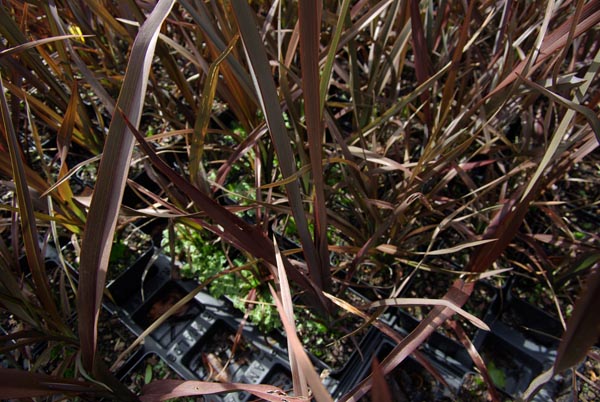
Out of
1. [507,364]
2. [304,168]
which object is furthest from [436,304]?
[507,364]

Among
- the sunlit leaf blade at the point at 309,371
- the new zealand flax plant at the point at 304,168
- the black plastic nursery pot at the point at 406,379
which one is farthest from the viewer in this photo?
the black plastic nursery pot at the point at 406,379

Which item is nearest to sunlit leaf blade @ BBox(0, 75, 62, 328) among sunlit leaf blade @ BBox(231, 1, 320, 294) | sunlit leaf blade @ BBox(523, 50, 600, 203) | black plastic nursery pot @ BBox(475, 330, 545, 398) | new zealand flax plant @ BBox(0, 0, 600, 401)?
new zealand flax plant @ BBox(0, 0, 600, 401)

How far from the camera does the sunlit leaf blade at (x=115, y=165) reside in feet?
1.24

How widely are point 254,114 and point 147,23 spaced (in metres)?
0.43

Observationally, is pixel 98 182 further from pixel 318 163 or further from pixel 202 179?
pixel 202 179

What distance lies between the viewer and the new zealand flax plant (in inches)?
15.7

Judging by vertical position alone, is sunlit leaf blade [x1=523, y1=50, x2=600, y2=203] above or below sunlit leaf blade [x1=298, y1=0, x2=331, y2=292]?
below

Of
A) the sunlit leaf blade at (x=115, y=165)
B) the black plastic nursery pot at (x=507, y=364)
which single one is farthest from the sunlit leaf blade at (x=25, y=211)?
the black plastic nursery pot at (x=507, y=364)

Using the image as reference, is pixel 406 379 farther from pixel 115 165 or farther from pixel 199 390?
pixel 115 165

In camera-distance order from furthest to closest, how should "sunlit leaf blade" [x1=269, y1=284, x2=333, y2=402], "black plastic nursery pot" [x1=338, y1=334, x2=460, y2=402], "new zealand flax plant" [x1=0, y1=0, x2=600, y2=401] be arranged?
"black plastic nursery pot" [x1=338, y1=334, x2=460, y2=402] → "new zealand flax plant" [x1=0, y1=0, x2=600, y2=401] → "sunlit leaf blade" [x1=269, y1=284, x2=333, y2=402]

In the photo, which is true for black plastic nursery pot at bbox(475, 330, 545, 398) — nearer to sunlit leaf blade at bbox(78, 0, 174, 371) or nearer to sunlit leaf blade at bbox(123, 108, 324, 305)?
sunlit leaf blade at bbox(123, 108, 324, 305)

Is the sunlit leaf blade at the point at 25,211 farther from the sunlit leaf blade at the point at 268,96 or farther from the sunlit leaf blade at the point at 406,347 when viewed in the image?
the sunlit leaf blade at the point at 406,347

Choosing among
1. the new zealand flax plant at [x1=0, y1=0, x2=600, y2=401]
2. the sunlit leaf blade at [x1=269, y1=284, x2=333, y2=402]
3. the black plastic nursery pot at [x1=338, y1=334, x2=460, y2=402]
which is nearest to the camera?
the sunlit leaf blade at [x1=269, y1=284, x2=333, y2=402]

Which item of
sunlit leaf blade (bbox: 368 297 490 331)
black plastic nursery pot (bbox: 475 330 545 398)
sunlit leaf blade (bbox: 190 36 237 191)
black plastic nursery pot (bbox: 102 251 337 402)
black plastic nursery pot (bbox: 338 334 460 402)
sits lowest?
black plastic nursery pot (bbox: 475 330 545 398)
